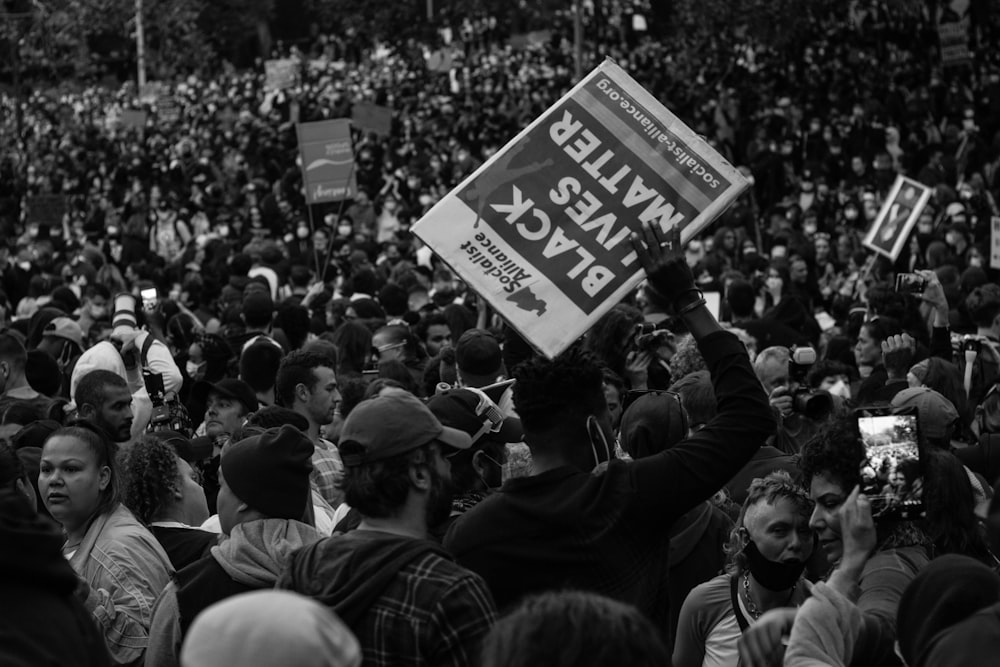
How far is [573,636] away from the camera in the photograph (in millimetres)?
2508

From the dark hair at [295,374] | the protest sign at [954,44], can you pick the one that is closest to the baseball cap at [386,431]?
the dark hair at [295,374]

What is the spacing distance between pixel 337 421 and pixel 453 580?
409 cm

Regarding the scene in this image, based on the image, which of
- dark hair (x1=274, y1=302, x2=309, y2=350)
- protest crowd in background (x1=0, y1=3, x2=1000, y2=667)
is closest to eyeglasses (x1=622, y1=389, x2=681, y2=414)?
protest crowd in background (x1=0, y1=3, x2=1000, y2=667)

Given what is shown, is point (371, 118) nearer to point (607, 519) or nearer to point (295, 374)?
point (295, 374)

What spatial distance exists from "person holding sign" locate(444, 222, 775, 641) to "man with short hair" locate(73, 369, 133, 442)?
330 centimetres

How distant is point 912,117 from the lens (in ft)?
88.3

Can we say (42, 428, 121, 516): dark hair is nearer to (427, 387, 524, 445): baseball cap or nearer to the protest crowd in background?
the protest crowd in background

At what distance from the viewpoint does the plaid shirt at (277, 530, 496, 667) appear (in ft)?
11.1

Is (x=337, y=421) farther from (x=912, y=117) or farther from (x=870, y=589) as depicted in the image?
(x=912, y=117)

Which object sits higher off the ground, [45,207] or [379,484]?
[379,484]

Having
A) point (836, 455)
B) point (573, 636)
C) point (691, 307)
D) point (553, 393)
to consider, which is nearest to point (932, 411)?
point (836, 455)

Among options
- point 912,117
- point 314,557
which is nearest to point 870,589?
point 314,557

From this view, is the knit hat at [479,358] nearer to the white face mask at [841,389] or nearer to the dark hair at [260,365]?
the dark hair at [260,365]

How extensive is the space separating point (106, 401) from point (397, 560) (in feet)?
12.2
